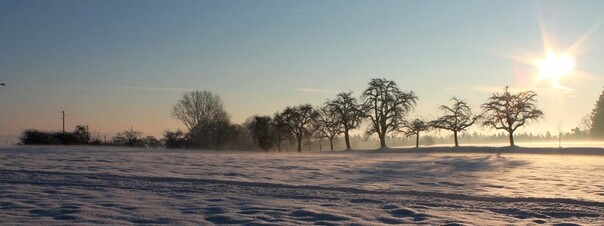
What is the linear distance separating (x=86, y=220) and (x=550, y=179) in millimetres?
17738

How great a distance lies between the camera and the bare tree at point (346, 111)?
71.8m

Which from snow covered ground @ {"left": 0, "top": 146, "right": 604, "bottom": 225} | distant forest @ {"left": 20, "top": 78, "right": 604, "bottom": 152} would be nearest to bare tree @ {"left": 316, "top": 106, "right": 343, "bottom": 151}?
distant forest @ {"left": 20, "top": 78, "right": 604, "bottom": 152}

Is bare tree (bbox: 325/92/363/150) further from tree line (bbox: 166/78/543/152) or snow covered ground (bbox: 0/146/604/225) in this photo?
snow covered ground (bbox: 0/146/604/225)

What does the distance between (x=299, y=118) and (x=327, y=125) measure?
15.6 ft

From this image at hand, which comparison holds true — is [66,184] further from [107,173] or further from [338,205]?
[338,205]

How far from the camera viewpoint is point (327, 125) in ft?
249

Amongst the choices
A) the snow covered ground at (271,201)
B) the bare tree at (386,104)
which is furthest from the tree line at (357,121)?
the snow covered ground at (271,201)

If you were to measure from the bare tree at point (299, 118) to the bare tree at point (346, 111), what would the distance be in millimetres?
3236

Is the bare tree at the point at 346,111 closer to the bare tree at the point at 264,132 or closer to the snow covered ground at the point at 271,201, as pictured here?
the bare tree at the point at 264,132

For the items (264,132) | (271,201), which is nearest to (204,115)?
(264,132)

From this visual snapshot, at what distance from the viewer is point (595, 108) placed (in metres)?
98.7

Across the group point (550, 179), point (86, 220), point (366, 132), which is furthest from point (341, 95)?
point (86, 220)

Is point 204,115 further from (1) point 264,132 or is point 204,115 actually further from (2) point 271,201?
(2) point 271,201

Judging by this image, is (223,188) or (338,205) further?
(223,188)
